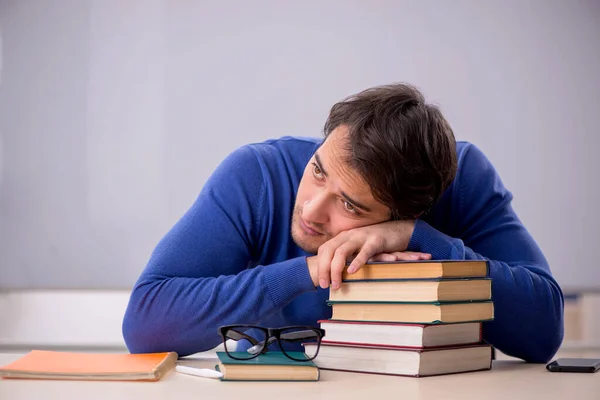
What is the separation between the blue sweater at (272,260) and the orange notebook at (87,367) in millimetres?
187

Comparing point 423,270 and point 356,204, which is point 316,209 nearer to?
point 356,204

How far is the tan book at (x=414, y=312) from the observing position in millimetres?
1117

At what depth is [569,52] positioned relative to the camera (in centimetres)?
362

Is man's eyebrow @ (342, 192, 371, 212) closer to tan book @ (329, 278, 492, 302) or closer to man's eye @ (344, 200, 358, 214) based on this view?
man's eye @ (344, 200, 358, 214)

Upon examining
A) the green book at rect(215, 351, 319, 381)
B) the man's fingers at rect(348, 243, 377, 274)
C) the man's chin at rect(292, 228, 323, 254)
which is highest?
the man's fingers at rect(348, 243, 377, 274)

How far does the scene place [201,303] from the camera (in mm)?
1408

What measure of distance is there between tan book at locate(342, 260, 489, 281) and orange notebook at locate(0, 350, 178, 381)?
0.37m

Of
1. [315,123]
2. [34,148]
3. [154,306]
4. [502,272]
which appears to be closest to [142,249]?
[34,148]

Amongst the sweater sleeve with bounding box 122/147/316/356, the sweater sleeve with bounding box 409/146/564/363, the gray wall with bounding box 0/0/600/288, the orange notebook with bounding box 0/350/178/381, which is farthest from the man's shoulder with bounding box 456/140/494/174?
the gray wall with bounding box 0/0/600/288

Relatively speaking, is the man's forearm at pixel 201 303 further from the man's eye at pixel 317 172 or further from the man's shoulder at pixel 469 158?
the man's shoulder at pixel 469 158

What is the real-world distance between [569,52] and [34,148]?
270 centimetres

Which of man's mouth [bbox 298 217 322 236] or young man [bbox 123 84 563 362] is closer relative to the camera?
young man [bbox 123 84 563 362]

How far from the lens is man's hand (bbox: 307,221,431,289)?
1.25 m

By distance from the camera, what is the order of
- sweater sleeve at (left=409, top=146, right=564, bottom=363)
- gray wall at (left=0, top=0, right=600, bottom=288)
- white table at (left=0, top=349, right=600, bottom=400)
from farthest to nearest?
gray wall at (left=0, top=0, right=600, bottom=288)
sweater sleeve at (left=409, top=146, right=564, bottom=363)
white table at (left=0, top=349, right=600, bottom=400)
